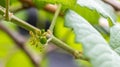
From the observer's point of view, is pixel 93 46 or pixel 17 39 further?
pixel 17 39

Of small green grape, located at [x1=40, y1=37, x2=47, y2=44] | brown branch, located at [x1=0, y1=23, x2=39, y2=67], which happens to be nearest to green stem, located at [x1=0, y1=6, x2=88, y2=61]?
small green grape, located at [x1=40, y1=37, x2=47, y2=44]

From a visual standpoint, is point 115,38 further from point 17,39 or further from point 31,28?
point 17,39

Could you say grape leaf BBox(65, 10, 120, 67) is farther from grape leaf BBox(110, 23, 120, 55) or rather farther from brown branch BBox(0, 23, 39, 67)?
brown branch BBox(0, 23, 39, 67)

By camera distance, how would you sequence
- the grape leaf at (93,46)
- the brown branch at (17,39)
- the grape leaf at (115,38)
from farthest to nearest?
the brown branch at (17,39)
the grape leaf at (115,38)
the grape leaf at (93,46)

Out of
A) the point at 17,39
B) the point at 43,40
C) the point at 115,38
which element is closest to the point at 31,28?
the point at 43,40

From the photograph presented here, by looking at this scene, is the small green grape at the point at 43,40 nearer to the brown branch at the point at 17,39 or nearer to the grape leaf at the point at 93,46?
the grape leaf at the point at 93,46

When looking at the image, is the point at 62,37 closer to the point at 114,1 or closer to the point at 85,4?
the point at 114,1

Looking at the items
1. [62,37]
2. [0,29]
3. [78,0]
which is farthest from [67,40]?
[78,0]

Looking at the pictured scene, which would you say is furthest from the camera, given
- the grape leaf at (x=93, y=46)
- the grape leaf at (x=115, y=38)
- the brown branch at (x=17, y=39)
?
the brown branch at (x=17, y=39)

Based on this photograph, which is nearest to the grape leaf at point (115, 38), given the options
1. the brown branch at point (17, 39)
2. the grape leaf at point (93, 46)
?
the grape leaf at point (93, 46)
